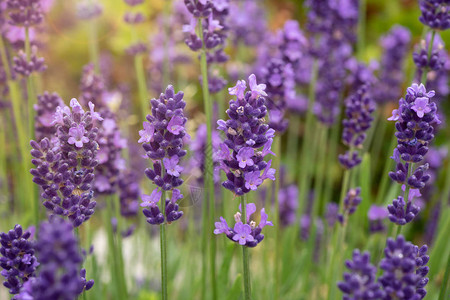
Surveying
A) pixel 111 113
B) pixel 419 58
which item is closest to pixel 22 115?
pixel 111 113

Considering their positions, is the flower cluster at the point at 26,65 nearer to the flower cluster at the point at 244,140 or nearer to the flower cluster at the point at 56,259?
the flower cluster at the point at 244,140

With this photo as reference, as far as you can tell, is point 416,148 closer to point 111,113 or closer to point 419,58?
point 419,58

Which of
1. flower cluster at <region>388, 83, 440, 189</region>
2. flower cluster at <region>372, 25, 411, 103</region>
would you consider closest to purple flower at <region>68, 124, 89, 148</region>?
flower cluster at <region>388, 83, 440, 189</region>

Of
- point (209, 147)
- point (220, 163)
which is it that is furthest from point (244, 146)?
point (209, 147)

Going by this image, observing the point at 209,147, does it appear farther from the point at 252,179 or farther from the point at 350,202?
the point at 350,202

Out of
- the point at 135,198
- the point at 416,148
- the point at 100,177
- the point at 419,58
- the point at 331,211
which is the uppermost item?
the point at 419,58

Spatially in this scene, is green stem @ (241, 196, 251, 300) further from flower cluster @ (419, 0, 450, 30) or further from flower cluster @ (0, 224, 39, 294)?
flower cluster @ (419, 0, 450, 30)
